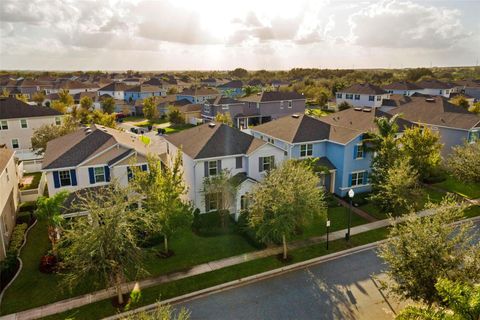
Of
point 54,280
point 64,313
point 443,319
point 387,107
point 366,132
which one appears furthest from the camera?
point 387,107

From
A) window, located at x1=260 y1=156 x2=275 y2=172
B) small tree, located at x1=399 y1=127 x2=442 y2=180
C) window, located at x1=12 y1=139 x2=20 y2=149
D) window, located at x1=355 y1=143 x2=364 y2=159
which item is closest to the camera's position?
window, located at x1=260 y1=156 x2=275 y2=172

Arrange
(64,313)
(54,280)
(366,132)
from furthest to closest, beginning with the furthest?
(366,132) < (54,280) < (64,313)

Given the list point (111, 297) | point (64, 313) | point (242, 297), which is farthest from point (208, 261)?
point (64, 313)

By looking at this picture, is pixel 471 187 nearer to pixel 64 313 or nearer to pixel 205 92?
pixel 64 313

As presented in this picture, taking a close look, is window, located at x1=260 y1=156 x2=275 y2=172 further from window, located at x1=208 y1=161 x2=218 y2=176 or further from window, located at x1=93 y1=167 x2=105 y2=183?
window, located at x1=93 y1=167 x2=105 y2=183

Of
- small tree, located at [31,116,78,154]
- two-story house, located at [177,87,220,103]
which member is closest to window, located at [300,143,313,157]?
small tree, located at [31,116,78,154]

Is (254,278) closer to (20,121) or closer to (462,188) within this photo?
(462,188)

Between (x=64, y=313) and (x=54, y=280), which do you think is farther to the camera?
(x=54, y=280)
